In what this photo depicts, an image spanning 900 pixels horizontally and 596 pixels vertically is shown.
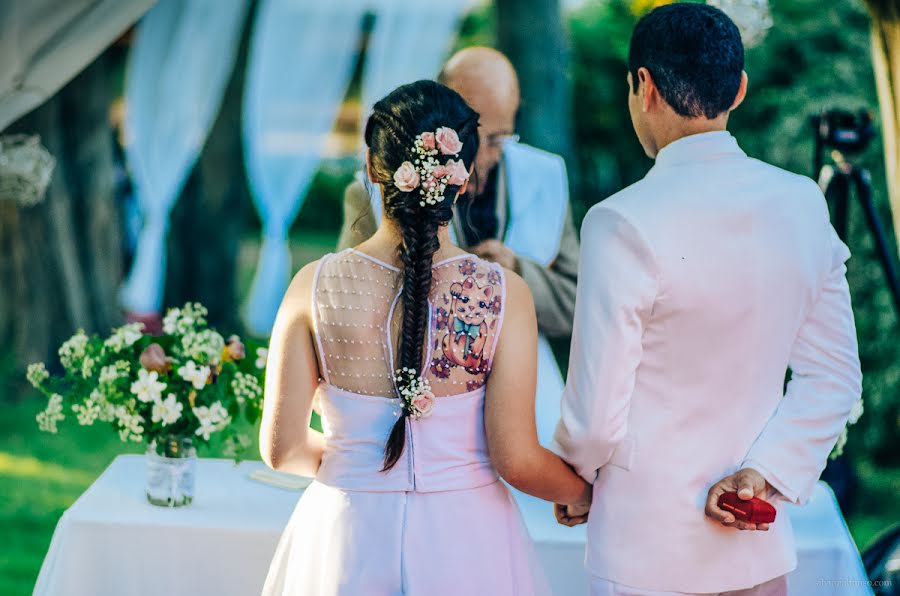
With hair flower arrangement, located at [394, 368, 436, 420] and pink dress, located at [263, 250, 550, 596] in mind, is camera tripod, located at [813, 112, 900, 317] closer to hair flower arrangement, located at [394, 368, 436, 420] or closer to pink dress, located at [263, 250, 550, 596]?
pink dress, located at [263, 250, 550, 596]

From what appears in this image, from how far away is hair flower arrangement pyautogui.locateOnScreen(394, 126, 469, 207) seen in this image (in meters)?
1.84

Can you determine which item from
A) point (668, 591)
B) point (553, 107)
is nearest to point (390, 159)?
point (668, 591)

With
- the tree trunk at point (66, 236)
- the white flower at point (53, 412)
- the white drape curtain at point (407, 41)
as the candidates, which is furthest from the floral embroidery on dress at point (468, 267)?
A: the tree trunk at point (66, 236)

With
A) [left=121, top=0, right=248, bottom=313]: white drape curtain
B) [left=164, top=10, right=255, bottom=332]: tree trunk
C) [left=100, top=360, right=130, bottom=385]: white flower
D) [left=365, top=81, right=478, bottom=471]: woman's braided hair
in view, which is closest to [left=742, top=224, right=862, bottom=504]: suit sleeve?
[left=365, top=81, right=478, bottom=471]: woman's braided hair

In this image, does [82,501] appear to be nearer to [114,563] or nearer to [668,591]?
[114,563]

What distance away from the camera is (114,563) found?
7.83 feet

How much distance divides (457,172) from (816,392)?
2.47ft

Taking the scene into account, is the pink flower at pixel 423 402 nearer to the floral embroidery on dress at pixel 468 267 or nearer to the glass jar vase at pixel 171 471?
the floral embroidery on dress at pixel 468 267

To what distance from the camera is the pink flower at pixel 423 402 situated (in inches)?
73.6

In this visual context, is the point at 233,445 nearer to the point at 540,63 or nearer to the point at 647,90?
the point at 647,90

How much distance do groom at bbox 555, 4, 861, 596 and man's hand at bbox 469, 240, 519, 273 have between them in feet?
2.97

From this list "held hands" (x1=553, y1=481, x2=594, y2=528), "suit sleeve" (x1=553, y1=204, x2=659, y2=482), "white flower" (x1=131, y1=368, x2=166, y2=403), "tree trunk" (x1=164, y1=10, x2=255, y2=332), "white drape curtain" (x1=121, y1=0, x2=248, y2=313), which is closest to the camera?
"suit sleeve" (x1=553, y1=204, x2=659, y2=482)

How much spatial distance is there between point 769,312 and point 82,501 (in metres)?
1.57

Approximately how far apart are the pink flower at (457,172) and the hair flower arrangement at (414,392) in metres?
0.34
